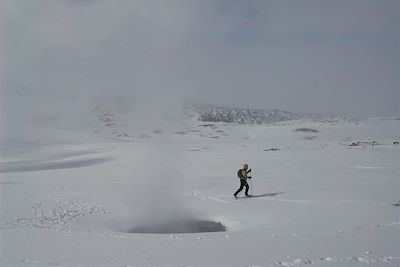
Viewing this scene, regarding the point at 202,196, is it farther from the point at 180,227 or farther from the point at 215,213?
the point at 180,227

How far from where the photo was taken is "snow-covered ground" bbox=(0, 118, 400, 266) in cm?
866

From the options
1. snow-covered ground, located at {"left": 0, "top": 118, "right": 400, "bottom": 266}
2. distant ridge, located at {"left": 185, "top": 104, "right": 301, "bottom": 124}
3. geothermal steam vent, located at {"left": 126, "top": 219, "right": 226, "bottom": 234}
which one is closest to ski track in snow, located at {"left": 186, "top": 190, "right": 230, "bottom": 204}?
snow-covered ground, located at {"left": 0, "top": 118, "right": 400, "bottom": 266}

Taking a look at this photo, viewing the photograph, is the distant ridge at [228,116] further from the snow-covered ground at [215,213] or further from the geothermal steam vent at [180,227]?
the geothermal steam vent at [180,227]

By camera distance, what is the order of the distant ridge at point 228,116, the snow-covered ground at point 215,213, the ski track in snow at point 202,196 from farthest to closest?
the distant ridge at point 228,116
the ski track in snow at point 202,196
the snow-covered ground at point 215,213

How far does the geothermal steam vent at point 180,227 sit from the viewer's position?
14.9 m

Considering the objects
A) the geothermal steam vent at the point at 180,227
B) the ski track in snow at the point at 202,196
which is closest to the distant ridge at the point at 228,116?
the ski track in snow at the point at 202,196

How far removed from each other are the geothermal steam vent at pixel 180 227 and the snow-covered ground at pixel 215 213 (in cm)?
21

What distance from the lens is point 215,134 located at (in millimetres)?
85312

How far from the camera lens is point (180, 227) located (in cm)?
1555

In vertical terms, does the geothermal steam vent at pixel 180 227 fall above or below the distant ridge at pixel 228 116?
below

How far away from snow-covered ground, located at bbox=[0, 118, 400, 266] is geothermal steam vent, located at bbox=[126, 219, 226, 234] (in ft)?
0.70

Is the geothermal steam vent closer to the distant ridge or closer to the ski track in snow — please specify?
the ski track in snow

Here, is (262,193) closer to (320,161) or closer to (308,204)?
(308,204)

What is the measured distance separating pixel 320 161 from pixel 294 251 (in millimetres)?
22827
